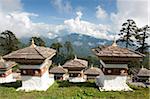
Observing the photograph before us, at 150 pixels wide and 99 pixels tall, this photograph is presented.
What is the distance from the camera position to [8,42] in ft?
202

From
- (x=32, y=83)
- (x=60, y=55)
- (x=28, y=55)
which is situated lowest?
(x=60, y=55)

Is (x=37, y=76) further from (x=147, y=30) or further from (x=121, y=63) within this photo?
(x=147, y=30)

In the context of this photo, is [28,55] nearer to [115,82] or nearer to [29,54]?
[29,54]

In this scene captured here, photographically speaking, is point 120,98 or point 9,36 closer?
point 120,98

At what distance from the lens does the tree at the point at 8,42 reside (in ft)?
199

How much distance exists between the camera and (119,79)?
659 inches

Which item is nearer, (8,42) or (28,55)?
(28,55)

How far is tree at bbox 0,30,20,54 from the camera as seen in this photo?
60625 millimetres

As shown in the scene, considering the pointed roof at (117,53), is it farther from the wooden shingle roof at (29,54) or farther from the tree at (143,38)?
the tree at (143,38)

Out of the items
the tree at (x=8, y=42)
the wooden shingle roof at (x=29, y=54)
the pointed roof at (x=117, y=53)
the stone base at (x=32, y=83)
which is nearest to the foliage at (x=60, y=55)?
Result: the tree at (x=8, y=42)

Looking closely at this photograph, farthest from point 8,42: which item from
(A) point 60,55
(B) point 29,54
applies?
(B) point 29,54

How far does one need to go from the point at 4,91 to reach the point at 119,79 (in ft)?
24.0

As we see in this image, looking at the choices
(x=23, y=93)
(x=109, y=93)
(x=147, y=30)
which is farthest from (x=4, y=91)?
(x=147, y=30)

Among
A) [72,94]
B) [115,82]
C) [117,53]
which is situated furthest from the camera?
[115,82]
